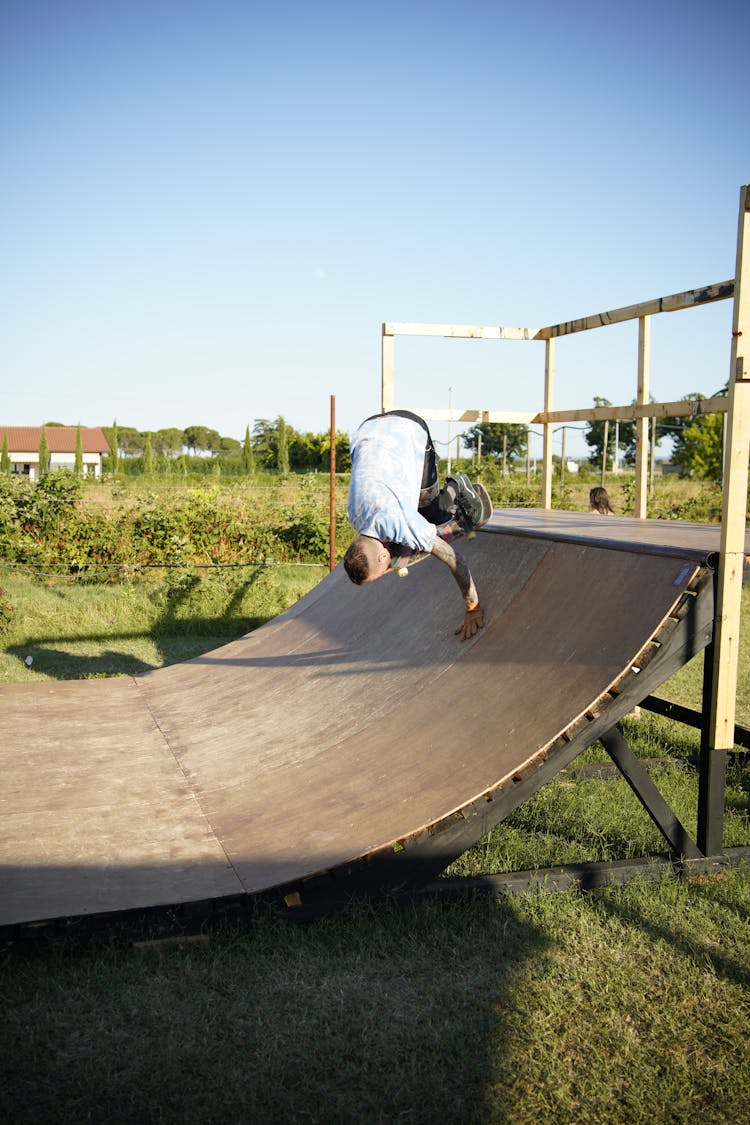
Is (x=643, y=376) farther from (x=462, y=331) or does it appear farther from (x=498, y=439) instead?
(x=498, y=439)

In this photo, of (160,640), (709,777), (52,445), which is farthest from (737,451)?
(52,445)

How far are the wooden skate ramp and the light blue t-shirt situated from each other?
721 millimetres

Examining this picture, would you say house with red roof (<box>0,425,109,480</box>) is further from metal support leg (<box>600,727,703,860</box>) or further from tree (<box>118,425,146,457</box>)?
metal support leg (<box>600,727,703,860</box>)

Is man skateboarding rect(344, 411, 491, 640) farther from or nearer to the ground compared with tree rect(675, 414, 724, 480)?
nearer to the ground

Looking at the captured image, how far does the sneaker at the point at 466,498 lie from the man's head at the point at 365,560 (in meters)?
1.20

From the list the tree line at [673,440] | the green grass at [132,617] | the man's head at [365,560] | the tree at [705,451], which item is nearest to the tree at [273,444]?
the tree line at [673,440]

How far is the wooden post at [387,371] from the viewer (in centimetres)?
599

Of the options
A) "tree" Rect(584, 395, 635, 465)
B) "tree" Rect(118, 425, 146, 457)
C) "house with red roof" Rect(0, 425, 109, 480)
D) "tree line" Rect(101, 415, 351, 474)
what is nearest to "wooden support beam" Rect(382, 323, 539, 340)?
"tree line" Rect(101, 415, 351, 474)

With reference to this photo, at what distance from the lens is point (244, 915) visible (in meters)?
2.96

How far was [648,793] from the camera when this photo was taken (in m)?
3.39

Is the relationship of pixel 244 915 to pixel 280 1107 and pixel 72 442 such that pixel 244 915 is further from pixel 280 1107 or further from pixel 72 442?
pixel 72 442

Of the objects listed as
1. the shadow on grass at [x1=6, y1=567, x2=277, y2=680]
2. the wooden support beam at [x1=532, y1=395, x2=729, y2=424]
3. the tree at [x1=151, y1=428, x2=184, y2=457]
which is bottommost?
the shadow on grass at [x1=6, y1=567, x2=277, y2=680]

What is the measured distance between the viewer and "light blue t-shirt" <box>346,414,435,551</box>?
151 inches

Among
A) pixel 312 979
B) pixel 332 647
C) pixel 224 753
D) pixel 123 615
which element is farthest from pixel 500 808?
pixel 123 615
